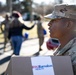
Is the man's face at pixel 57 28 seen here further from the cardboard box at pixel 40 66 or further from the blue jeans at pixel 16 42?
the blue jeans at pixel 16 42

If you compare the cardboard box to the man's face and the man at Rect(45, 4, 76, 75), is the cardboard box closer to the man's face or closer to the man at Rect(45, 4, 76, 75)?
the man at Rect(45, 4, 76, 75)

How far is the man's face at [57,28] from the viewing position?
8.27 feet

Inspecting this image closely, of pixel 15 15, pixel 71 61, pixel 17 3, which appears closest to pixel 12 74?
pixel 71 61

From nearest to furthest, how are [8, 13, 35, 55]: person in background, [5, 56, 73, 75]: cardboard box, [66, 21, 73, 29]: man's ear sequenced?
1. [5, 56, 73, 75]: cardboard box
2. [66, 21, 73, 29]: man's ear
3. [8, 13, 35, 55]: person in background

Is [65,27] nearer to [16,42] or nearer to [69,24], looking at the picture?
[69,24]

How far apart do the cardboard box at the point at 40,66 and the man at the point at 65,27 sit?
0.10 m

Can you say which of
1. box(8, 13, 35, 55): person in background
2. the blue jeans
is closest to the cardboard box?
box(8, 13, 35, 55): person in background

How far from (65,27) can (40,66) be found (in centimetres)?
50

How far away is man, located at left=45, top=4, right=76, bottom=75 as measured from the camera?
2373mm

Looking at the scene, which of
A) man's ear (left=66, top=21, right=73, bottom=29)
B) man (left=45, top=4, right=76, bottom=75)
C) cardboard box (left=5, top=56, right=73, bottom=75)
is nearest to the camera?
cardboard box (left=5, top=56, right=73, bottom=75)

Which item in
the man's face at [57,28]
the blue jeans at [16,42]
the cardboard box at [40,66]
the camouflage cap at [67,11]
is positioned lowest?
the blue jeans at [16,42]

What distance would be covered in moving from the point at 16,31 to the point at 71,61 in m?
7.65

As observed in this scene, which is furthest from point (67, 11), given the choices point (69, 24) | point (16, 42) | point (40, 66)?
point (16, 42)

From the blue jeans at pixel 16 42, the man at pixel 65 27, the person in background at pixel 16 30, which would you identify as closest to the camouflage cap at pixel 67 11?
the man at pixel 65 27
